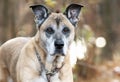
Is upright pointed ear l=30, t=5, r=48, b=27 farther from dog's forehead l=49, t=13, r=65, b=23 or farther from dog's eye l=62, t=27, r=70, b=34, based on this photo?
dog's eye l=62, t=27, r=70, b=34

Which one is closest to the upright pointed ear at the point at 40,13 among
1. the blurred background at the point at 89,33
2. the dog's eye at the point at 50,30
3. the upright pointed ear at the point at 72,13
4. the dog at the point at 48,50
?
the dog at the point at 48,50

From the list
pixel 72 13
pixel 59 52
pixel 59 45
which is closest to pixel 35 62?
pixel 59 52

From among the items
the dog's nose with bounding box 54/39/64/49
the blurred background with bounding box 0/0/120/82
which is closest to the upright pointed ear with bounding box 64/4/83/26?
the dog's nose with bounding box 54/39/64/49

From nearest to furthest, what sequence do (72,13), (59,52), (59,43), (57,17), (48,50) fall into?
(59,43) < (59,52) < (48,50) < (57,17) < (72,13)

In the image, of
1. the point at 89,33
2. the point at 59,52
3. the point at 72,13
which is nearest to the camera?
the point at 59,52

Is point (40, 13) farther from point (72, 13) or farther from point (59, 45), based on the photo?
point (59, 45)

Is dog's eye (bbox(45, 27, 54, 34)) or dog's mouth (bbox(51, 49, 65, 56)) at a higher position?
dog's eye (bbox(45, 27, 54, 34))
